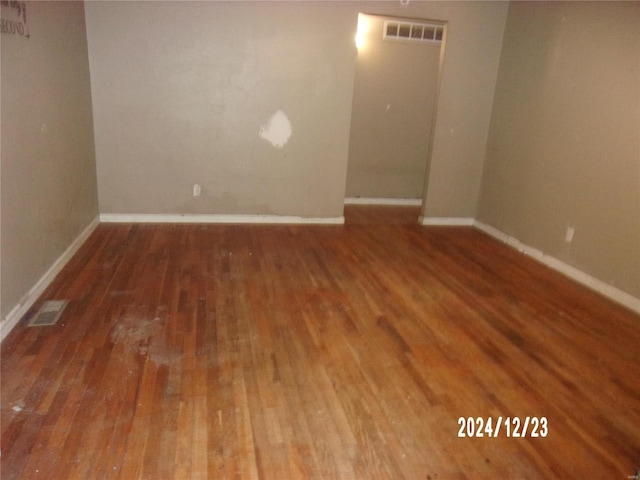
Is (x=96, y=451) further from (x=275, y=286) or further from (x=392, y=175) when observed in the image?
(x=392, y=175)

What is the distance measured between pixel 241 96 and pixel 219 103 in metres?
0.23

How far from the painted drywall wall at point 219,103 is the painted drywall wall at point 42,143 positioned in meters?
0.35

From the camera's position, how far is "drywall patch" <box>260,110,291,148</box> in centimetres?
471

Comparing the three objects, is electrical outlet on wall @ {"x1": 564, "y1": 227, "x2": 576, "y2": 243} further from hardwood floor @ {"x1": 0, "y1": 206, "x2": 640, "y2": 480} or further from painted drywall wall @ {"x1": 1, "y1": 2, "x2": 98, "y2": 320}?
painted drywall wall @ {"x1": 1, "y1": 2, "x2": 98, "y2": 320}

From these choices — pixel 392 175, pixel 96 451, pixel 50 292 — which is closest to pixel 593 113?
pixel 392 175

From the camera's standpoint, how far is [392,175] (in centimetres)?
623

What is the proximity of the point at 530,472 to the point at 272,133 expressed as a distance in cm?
384

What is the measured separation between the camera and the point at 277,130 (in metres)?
4.75

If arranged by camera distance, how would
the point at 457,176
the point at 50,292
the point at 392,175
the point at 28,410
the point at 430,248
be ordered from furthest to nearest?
1. the point at 392,175
2. the point at 457,176
3. the point at 430,248
4. the point at 50,292
5. the point at 28,410

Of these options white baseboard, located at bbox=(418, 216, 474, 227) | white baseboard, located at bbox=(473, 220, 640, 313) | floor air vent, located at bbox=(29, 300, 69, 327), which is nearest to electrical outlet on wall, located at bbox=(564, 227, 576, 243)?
white baseboard, located at bbox=(473, 220, 640, 313)

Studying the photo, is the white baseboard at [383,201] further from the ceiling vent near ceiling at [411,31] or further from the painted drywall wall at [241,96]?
the ceiling vent near ceiling at [411,31]

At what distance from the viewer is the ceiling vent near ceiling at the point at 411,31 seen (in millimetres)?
5617

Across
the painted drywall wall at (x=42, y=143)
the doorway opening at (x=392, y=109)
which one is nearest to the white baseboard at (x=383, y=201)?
the doorway opening at (x=392, y=109)

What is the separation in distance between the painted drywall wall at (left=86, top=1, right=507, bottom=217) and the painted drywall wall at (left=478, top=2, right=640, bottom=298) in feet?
1.75
